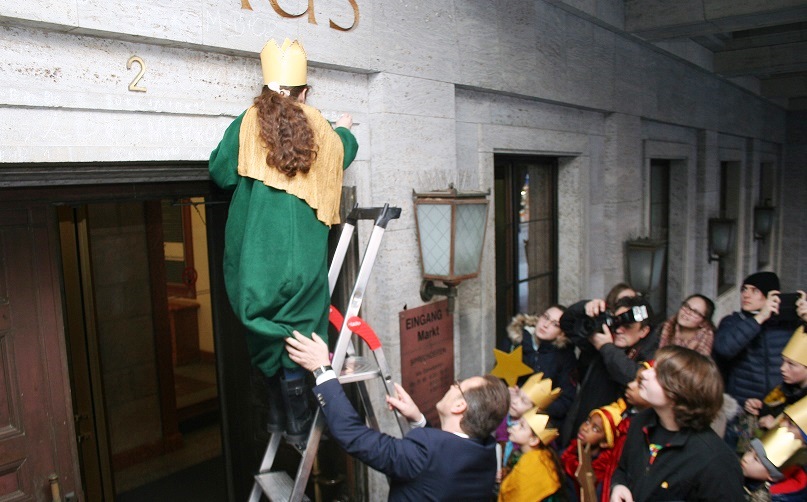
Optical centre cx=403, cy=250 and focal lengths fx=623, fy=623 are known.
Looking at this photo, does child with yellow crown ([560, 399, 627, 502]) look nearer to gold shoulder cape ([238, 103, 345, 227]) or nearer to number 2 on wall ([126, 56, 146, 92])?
gold shoulder cape ([238, 103, 345, 227])

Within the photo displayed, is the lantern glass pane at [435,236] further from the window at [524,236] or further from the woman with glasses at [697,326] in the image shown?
the woman with glasses at [697,326]

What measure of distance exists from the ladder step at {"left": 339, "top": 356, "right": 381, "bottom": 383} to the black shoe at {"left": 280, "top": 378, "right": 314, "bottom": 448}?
0.52 ft

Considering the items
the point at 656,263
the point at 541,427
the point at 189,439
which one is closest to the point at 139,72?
the point at 541,427

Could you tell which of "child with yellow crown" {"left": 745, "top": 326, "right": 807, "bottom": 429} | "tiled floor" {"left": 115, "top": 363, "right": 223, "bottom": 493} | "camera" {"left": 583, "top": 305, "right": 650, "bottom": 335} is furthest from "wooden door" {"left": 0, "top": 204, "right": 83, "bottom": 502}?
"child with yellow crown" {"left": 745, "top": 326, "right": 807, "bottom": 429}

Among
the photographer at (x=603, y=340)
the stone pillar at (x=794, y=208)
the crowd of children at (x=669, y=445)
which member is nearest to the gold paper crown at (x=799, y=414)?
the crowd of children at (x=669, y=445)

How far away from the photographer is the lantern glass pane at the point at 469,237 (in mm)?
3271

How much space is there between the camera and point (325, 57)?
2863 millimetres

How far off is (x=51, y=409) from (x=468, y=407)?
1597 millimetres

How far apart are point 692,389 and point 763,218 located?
29.3ft

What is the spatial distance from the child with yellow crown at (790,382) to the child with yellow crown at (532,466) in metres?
0.99

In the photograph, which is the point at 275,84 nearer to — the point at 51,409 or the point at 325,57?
the point at 325,57

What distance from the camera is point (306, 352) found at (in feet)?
7.31

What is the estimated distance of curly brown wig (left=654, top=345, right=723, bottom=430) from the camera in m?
2.30

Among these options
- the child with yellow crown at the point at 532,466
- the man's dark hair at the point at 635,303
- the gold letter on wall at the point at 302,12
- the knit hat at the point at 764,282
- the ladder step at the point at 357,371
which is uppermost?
the gold letter on wall at the point at 302,12
